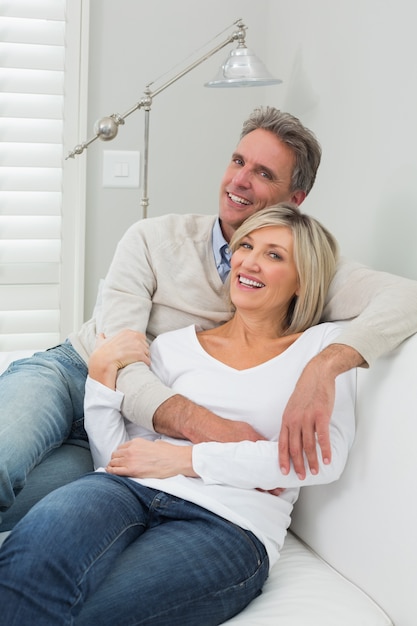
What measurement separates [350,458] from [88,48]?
1.80 m

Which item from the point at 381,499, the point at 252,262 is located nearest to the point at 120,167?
the point at 252,262

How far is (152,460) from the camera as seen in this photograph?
1505 mm

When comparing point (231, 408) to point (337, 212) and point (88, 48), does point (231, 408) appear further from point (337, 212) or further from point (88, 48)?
point (88, 48)

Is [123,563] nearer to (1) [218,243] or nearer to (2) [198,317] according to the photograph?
(2) [198,317]

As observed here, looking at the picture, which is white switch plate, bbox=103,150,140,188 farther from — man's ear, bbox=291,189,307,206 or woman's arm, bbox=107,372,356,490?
woman's arm, bbox=107,372,356,490

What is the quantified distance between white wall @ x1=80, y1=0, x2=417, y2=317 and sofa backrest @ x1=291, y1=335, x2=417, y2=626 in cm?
67

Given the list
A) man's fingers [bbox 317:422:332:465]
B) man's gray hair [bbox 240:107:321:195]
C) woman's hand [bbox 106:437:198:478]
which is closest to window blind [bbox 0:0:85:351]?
man's gray hair [bbox 240:107:321:195]

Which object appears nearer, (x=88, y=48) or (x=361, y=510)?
(x=361, y=510)

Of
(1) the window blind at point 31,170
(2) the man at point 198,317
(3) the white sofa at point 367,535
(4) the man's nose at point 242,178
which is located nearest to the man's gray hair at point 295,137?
(2) the man at point 198,317

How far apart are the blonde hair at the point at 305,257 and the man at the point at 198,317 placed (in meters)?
0.05

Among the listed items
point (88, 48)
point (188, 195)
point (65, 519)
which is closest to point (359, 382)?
point (65, 519)

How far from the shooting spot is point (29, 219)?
110 inches

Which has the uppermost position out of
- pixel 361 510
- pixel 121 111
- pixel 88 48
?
pixel 88 48

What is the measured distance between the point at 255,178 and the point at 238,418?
64 cm
